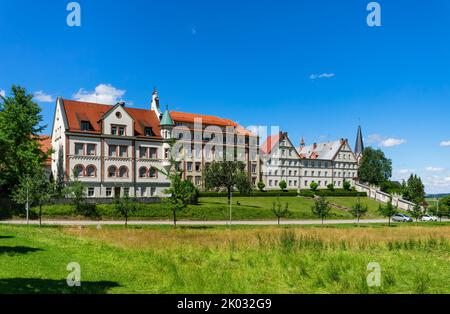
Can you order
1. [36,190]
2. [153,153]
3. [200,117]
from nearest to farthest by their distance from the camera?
[36,190], [153,153], [200,117]

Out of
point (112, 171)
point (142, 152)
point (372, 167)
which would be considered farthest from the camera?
point (372, 167)

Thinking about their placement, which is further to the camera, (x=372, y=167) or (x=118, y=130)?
(x=372, y=167)

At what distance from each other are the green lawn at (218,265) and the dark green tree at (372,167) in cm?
9214

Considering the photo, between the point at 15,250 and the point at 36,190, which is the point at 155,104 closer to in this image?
the point at 36,190

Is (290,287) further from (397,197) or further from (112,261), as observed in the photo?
(397,197)

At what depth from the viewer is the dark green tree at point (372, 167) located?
4374 inches

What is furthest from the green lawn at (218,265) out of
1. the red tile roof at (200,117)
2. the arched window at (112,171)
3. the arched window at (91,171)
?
the red tile roof at (200,117)

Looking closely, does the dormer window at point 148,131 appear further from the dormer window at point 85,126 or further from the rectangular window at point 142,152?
the dormer window at point 85,126

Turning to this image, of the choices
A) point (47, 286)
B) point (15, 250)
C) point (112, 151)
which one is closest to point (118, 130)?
point (112, 151)

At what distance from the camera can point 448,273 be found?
14461 millimetres

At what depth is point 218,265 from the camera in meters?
15.9

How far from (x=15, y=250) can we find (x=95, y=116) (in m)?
41.9

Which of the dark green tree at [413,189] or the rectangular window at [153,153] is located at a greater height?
the rectangular window at [153,153]

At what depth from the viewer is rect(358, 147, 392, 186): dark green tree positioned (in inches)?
Answer: 4374
